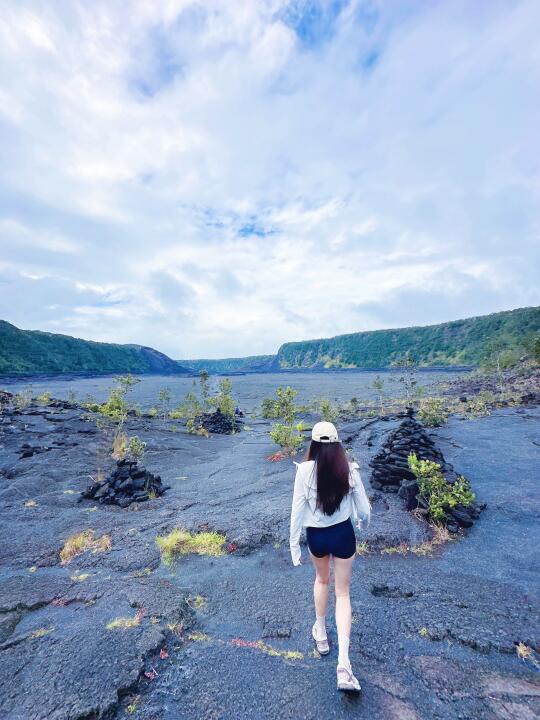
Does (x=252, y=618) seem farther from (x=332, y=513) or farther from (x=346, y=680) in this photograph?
(x=332, y=513)

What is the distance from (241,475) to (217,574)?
307 inches

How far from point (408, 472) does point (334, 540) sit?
25.6ft

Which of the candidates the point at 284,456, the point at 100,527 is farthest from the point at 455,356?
the point at 100,527

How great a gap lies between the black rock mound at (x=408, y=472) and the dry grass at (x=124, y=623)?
6.54 meters

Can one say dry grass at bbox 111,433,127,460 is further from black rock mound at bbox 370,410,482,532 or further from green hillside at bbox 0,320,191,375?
green hillside at bbox 0,320,191,375

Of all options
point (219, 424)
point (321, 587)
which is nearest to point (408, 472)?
point (321, 587)

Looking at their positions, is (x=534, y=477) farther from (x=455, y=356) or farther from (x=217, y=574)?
(x=455, y=356)

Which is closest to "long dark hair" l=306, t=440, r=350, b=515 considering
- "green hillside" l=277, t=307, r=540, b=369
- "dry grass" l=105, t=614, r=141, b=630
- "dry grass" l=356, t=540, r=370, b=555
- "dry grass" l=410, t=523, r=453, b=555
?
"dry grass" l=105, t=614, r=141, b=630

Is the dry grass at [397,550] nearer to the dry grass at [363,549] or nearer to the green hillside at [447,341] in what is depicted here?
the dry grass at [363,549]

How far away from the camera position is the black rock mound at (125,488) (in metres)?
11.0

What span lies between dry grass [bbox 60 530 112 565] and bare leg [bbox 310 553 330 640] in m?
5.54

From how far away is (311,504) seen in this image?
147 inches

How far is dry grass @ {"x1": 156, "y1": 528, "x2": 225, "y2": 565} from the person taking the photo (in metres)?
7.30

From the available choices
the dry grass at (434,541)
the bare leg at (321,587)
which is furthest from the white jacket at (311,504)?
the dry grass at (434,541)
